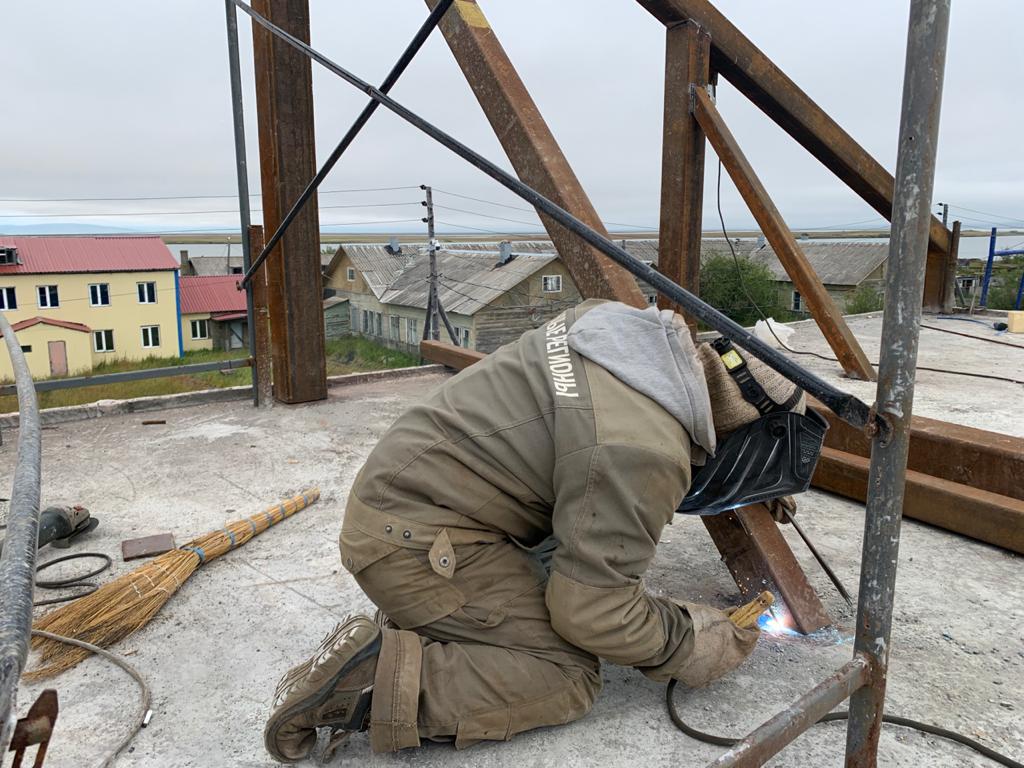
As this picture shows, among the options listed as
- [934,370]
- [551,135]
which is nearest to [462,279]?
[934,370]

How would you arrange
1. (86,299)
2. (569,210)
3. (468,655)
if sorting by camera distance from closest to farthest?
(468,655) → (569,210) → (86,299)

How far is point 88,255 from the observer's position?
3238cm

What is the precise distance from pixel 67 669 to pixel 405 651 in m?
1.06

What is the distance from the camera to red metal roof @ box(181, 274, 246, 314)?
39.4 metres

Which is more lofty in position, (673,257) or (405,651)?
(673,257)

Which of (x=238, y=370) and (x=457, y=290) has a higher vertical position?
(x=457, y=290)

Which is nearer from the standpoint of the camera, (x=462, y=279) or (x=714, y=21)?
(x=714, y=21)

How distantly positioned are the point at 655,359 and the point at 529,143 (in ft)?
5.68

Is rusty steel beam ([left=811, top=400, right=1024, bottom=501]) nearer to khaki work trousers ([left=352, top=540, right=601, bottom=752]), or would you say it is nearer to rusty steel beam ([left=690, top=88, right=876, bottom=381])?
rusty steel beam ([left=690, top=88, right=876, bottom=381])

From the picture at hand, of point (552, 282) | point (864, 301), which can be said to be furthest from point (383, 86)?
point (864, 301)

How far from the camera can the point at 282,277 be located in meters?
5.00

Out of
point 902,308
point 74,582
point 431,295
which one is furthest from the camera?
point 431,295

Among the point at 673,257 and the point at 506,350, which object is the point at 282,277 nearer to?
the point at 673,257

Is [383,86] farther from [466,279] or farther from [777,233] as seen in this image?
[466,279]
